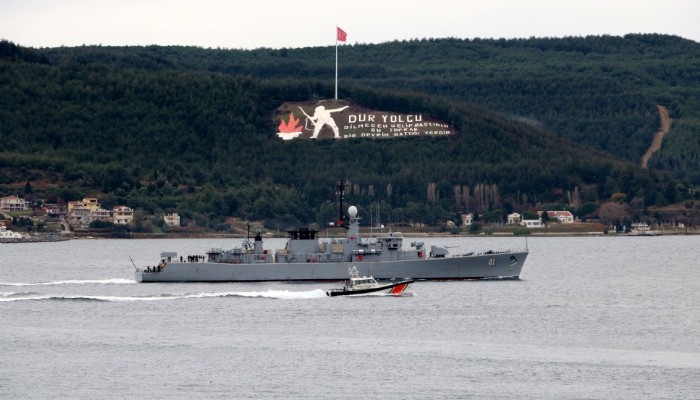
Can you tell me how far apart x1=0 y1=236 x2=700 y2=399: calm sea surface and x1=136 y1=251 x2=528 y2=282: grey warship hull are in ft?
2.83

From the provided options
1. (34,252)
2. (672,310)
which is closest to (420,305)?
(672,310)

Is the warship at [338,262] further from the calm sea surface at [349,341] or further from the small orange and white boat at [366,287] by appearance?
the small orange and white boat at [366,287]

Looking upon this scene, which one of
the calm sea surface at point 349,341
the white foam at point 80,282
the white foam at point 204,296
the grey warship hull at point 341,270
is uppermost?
the grey warship hull at point 341,270

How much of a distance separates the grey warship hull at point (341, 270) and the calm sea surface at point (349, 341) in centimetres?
86

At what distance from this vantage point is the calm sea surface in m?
64.3

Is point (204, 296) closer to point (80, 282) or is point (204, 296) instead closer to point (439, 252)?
point (80, 282)

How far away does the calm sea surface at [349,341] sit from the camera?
64312mm

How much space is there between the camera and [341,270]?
10462 cm

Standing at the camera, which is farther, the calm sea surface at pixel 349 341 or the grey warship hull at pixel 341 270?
the grey warship hull at pixel 341 270

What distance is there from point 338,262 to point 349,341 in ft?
92.0

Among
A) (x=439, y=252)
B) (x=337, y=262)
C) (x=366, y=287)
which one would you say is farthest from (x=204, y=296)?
(x=439, y=252)

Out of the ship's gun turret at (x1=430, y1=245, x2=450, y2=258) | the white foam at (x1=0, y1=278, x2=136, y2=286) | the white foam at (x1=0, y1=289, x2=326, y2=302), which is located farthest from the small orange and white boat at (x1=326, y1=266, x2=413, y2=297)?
the white foam at (x1=0, y1=278, x2=136, y2=286)

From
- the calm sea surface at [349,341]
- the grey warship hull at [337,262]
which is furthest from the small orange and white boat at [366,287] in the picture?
the grey warship hull at [337,262]

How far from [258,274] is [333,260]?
584 centimetres
